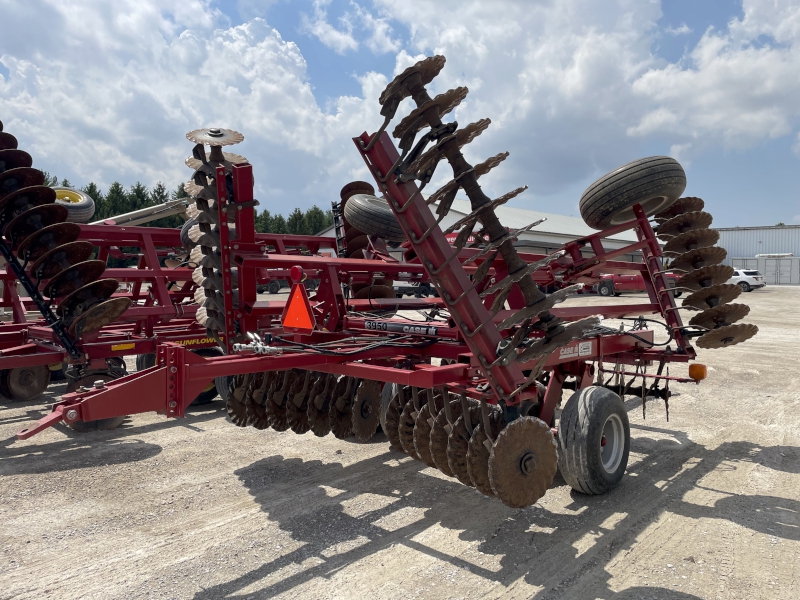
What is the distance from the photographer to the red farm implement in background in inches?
117

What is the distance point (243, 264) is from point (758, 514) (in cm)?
379

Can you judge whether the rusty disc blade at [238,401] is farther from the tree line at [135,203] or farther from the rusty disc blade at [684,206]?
the tree line at [135,203]

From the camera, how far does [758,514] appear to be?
4.01 meters

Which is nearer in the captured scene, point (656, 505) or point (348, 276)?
point (656, 505)

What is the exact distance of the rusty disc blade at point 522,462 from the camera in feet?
9.98

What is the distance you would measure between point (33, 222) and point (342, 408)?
3.51 m

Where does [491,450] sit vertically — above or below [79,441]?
above

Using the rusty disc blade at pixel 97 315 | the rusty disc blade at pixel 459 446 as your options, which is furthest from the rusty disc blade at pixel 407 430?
the rusty disc blade at pixel 97 315

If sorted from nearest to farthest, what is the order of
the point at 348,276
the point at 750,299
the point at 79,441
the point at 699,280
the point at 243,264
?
the point at 243,264 → the point at 699,280 → the point at 79,441 → the point at 348,276 → the point at 750,299

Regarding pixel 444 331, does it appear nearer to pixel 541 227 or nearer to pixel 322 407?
pixel 322 407

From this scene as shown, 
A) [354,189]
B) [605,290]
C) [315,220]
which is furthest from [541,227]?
[354,189]

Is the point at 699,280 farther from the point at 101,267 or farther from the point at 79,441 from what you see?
the point at 79,441

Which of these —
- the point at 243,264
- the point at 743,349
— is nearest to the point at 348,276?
the point at 243,264

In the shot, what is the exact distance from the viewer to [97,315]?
223 inches
